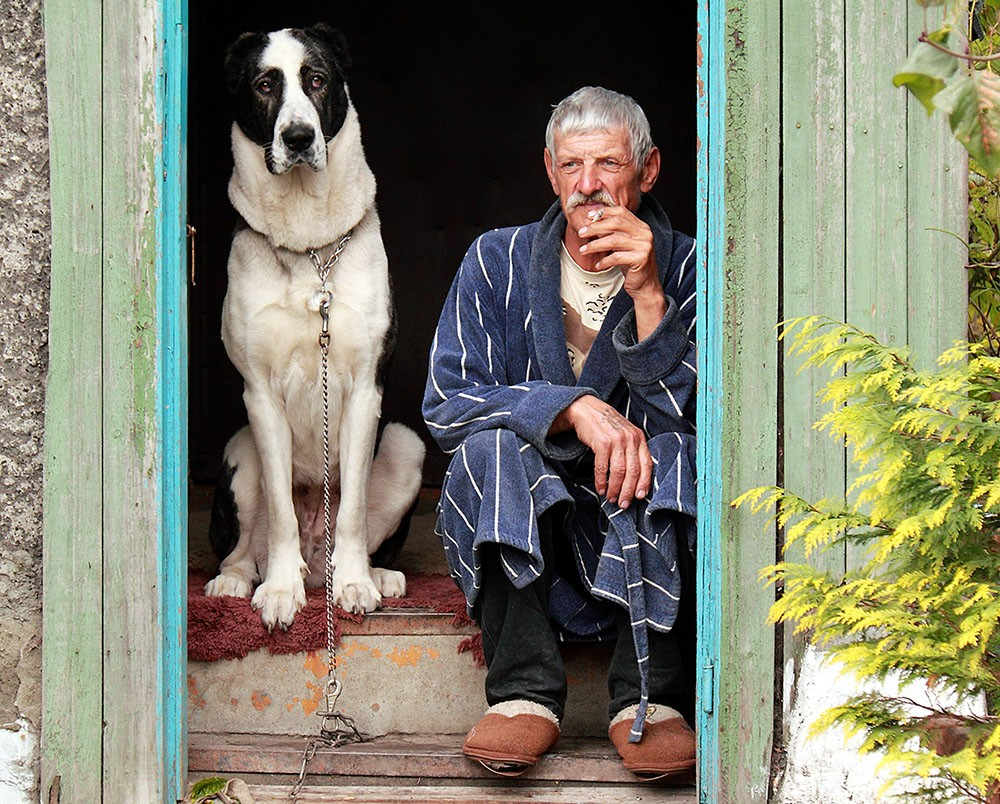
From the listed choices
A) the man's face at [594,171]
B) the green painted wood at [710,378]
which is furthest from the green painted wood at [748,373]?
the man's face at [594,171]

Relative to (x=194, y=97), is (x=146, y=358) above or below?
below

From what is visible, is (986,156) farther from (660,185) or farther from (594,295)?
(660,185)

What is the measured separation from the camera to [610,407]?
118 inches

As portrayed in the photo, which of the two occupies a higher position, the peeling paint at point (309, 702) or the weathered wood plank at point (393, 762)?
the peeling paint at point (309, 702)

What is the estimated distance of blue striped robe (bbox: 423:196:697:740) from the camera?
9.43 ft

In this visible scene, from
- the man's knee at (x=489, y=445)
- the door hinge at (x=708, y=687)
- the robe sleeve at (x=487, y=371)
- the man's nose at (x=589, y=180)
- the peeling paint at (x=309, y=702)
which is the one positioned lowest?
the peeling paint at (x=309, y=702)

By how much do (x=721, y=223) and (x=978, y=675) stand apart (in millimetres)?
1160

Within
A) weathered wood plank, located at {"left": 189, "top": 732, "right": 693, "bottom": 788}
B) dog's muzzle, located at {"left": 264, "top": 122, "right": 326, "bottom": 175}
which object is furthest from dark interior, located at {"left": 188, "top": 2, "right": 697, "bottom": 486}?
weathered wood plank, located at {"left": 189, "top": 732, "right": 693, "bottom": 788}

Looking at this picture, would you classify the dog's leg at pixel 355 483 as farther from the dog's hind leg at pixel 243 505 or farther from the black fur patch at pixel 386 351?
the dog's hind leg at pixel 243 505

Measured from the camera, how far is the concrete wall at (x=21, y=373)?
2732mm

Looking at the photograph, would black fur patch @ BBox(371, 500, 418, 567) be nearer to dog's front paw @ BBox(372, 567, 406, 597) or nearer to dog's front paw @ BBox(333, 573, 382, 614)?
dog's front paw @ BBox(372, 567, 406, 597)

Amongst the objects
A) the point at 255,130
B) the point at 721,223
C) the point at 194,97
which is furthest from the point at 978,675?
the point at 194,97

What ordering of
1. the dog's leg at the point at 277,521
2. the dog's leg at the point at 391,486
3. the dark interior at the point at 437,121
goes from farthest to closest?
the dark interior at the point at 437,121 < the dog's leg at the point at 391,486 < the dog's leg at the point at 277,521

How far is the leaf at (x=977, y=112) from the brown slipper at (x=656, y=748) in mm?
1837
